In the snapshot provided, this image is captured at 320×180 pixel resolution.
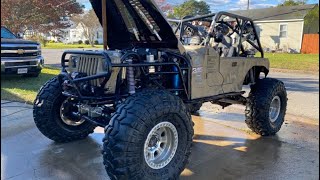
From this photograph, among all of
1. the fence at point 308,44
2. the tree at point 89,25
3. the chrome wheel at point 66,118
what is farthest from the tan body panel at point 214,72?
the tree at point 89,25

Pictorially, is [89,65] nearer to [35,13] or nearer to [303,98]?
[303,98]

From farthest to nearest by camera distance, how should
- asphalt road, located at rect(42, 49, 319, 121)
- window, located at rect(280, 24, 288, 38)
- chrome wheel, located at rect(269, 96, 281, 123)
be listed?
window, located at rect(280, 24, 288, 38), asphalt road, located at rect(42, 49, 319, 121), chrome wheel, located at rect(269, 96, 281, 123)

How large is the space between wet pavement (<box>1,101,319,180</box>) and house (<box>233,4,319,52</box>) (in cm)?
2384

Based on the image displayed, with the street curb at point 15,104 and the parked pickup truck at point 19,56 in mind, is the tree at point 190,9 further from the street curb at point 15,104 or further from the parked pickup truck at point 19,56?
the street curb at point 15,104

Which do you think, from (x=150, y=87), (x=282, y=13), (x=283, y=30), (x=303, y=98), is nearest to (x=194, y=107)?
(x=150, y=87)

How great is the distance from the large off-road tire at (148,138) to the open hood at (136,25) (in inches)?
40.1

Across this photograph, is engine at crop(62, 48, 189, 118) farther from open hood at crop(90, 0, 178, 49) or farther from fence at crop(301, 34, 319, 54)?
fence at crop(301, 34, 319, 54)

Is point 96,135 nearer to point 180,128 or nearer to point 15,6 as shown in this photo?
point 180,128

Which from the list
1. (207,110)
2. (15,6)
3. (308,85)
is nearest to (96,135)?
(207,110)

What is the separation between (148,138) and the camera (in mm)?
3320

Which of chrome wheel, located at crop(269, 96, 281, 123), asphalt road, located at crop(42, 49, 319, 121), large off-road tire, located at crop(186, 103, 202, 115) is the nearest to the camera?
chrome wheel, located at crop(269, 96, 281, 123)

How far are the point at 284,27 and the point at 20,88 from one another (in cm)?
2595

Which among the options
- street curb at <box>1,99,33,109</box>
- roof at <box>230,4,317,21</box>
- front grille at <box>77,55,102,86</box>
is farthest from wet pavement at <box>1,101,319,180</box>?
roof at <box>230,4,317,21</box>

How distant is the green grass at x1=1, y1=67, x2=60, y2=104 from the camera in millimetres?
7430
